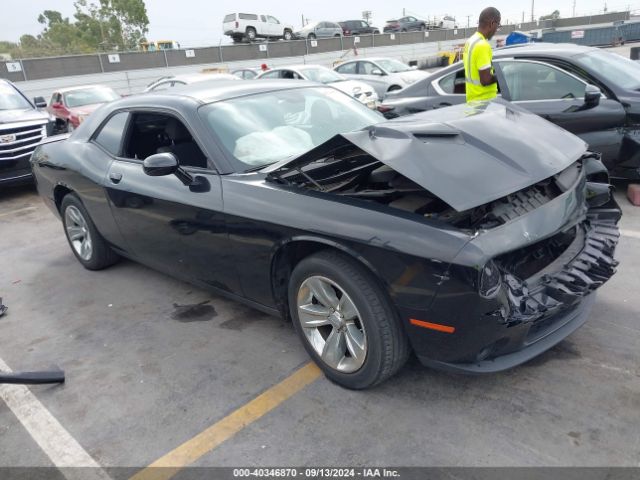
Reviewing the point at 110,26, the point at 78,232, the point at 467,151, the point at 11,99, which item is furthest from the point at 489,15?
the point at 110,26

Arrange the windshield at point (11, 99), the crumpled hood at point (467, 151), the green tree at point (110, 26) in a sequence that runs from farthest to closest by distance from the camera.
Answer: the green tree at point (110, 26), the windshield at point (11, 99), the crumpled hood at point (467, 151)

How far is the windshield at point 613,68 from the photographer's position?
523 cm

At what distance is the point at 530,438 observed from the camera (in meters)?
2.31

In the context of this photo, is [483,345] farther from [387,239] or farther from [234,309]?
[234,309]

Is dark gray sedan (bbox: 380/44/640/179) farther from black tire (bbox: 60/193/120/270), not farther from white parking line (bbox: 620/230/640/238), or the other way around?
black tire (bbox: 60/193/120/270)

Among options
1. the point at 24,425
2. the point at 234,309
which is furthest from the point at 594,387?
the point at 24,425

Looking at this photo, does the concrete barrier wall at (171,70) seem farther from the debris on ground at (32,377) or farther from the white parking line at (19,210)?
the debris on ground at (32,377)

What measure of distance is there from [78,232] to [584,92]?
5155 mm

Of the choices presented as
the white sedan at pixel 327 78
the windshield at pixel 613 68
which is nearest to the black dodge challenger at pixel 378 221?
the windshield at pixel 613 68

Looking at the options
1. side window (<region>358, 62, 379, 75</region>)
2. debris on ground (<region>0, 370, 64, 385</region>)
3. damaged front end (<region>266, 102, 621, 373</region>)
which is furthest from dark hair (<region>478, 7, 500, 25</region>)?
side window (<region>358, 62, 379, 75</region>)

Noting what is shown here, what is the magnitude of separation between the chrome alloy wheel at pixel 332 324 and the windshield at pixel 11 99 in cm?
832

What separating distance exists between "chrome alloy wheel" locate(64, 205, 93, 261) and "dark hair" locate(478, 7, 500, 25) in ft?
14.2

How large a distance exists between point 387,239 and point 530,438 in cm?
110

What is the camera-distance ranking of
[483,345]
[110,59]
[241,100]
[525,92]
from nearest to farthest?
1. [483,345]
2. [241,100]
3. [525,92]
4. [110,59]
